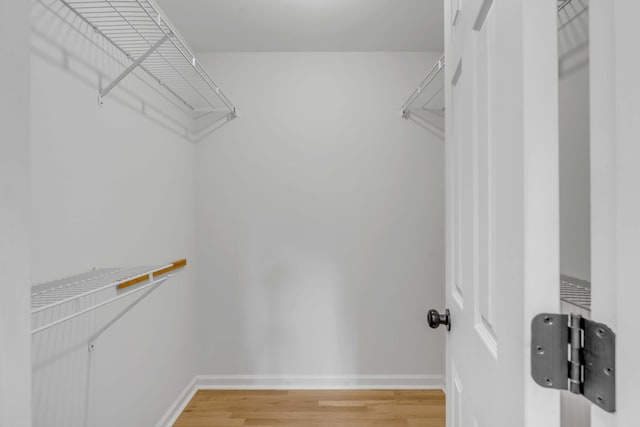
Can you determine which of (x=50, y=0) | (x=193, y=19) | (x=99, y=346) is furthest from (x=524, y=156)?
(x=193, y=19)

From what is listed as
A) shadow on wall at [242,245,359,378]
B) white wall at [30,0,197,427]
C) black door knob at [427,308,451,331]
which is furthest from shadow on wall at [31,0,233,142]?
black door knob at [427,308,451,331]

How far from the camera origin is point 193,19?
6.72 feet

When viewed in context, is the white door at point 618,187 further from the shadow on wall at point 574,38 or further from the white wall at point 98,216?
the white wall at point 98,216

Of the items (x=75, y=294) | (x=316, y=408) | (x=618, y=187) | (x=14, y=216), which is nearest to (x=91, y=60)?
(x=75, y=294)

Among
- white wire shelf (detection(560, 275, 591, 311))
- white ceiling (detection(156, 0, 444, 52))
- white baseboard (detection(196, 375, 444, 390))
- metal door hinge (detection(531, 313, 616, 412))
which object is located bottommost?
white baseboard (detection(196, 375, 444, 390))

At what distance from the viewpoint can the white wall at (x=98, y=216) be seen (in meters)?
1.11

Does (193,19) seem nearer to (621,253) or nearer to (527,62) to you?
(527,62)

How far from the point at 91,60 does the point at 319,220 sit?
5.10 ft

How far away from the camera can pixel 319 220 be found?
248 cm

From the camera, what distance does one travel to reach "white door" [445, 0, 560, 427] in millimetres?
427

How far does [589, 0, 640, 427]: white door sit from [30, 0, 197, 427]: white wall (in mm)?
1328

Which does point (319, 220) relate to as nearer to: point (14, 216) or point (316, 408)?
point (316, 408)

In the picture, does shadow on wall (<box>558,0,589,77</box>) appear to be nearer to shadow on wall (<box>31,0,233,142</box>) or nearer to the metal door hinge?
the metal door hinge

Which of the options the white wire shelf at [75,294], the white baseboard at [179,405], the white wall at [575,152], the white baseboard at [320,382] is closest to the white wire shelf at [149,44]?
the white wire shelf at [75,294]
